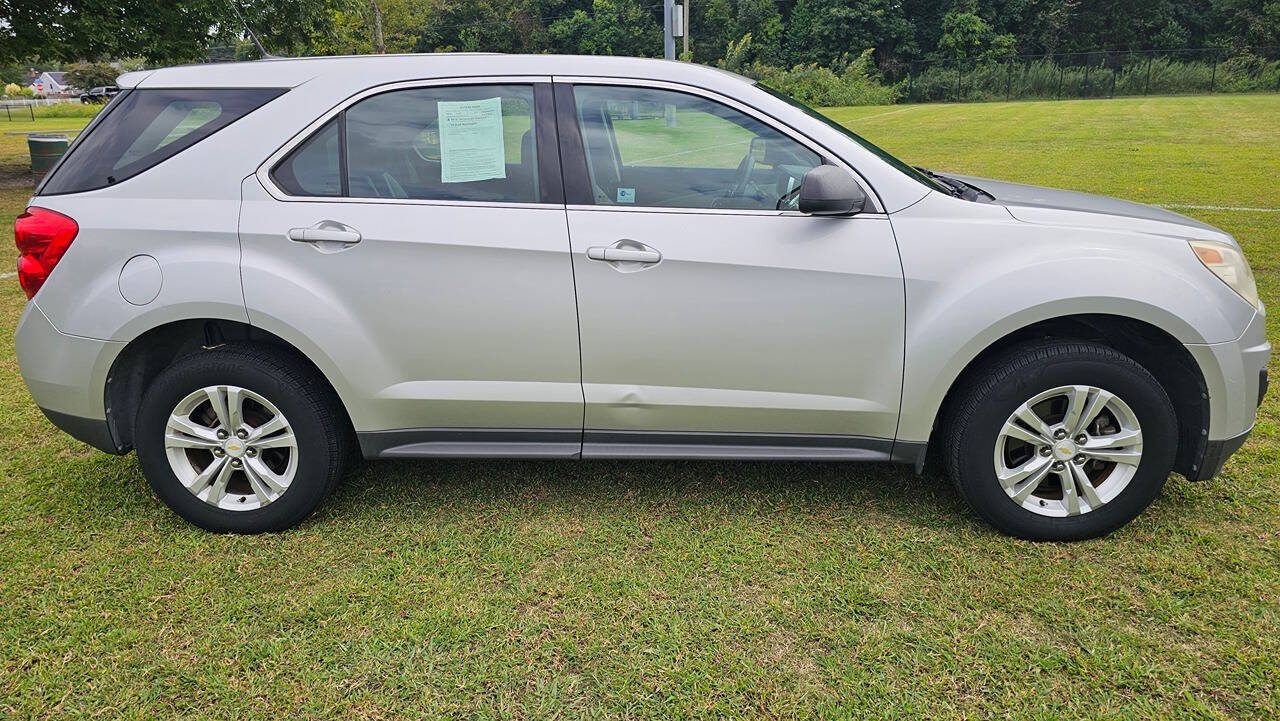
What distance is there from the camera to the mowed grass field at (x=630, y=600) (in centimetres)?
255

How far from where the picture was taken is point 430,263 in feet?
10.4

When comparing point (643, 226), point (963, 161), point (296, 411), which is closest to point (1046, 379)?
point (643, 226)

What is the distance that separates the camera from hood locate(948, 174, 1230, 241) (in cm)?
322

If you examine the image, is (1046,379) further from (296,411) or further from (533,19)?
(533,19)

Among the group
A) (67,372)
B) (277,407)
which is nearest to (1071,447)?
(277,407)

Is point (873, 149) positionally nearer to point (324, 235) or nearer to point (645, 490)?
point (645, 490)

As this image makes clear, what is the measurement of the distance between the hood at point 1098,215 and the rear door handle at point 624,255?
1.32 m

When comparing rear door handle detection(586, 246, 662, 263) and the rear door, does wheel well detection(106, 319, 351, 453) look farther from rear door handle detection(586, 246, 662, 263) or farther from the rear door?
rear door handle detection(586, 246, 662, 263)

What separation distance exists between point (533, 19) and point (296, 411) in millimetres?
74406

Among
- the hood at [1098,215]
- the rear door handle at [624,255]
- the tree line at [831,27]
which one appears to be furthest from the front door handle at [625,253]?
the tree line at [831,27]

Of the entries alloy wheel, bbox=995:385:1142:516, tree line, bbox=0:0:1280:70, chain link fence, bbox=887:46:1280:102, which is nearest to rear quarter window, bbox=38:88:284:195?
alloy wheel, bbox=995:385:1142:516

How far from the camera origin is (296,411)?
10.8ft

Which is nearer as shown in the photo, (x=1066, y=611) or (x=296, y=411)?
(x=1066, y=611)

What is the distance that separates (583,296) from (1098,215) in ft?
6.32
